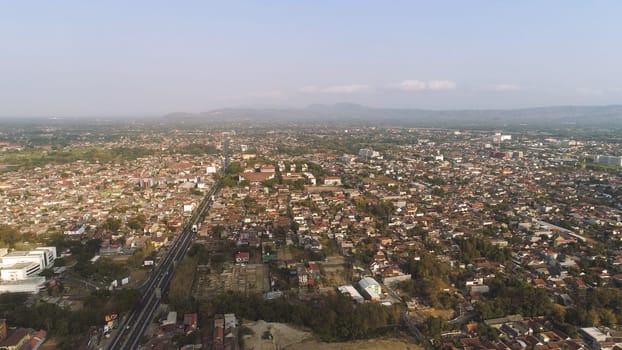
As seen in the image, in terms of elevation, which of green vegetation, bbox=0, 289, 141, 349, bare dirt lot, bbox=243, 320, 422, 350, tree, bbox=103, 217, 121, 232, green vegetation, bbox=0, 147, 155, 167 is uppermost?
green vegetation, bbox=0, 147, 155, 167

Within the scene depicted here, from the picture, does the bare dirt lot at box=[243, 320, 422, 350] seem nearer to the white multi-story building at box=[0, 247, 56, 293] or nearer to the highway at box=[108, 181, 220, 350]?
the highway at box=[108, 181, 220, 350]

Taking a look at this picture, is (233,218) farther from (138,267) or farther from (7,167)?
(7,167)

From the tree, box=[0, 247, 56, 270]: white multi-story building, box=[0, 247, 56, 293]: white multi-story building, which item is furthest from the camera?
the tree

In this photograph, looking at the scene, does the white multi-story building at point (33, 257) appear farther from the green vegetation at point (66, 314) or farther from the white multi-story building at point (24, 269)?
the green vegetation at point (66, 314)

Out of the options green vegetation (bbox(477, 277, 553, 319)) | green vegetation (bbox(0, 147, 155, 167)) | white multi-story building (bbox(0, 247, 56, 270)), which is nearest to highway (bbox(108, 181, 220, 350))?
white multi-story building (bbox(0, 247, 56, 270))

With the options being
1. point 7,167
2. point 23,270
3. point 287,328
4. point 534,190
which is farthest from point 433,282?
point 7,167

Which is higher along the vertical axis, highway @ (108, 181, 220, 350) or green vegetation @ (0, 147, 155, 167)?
green vegetation @ (0, 147, 155, 167)

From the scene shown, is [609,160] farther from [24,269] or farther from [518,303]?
[24,269]

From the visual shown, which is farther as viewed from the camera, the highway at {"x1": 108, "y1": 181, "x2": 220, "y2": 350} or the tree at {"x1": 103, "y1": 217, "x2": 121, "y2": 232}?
the tree at {"x1": 103, "y1": 217, "x2": 121, "y2": 232}
